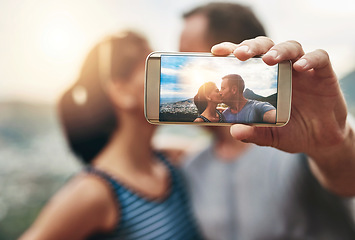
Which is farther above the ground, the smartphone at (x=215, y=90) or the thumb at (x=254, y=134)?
the smartphone at (x=215, y=90)

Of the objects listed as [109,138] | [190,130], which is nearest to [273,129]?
[109,138]

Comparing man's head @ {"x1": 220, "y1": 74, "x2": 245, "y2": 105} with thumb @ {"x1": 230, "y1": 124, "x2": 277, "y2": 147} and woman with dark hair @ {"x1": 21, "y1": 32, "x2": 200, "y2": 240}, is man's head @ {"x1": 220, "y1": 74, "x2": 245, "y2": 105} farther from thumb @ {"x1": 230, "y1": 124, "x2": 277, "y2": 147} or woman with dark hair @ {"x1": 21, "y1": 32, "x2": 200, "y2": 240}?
woman with dark hair @ {"x1": 21, "y1": 32, "x2": 200, "y2": 240}

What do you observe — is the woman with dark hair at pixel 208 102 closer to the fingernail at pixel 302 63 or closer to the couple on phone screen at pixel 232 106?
the couple on phone screen at pixel 232 106

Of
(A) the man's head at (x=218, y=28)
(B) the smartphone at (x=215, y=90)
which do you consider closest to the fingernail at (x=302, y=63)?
(B) the smartphone at (x=215, y=90)

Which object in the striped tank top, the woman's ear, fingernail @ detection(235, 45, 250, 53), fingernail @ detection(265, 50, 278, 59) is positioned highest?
fingernail @ detection(235, 45, 250, 53)

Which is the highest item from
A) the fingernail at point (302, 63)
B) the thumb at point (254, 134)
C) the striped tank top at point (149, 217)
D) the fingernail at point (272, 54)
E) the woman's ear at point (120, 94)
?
the fingernail at point (272, 54)

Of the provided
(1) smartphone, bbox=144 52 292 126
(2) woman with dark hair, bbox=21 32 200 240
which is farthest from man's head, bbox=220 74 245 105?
(2) woman with dark hair, bbox=21 32 200 240

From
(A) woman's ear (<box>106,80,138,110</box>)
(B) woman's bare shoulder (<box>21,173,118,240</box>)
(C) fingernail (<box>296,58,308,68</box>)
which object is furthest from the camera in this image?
(A) woman's ear (<box>106,80,138,110</box>)
